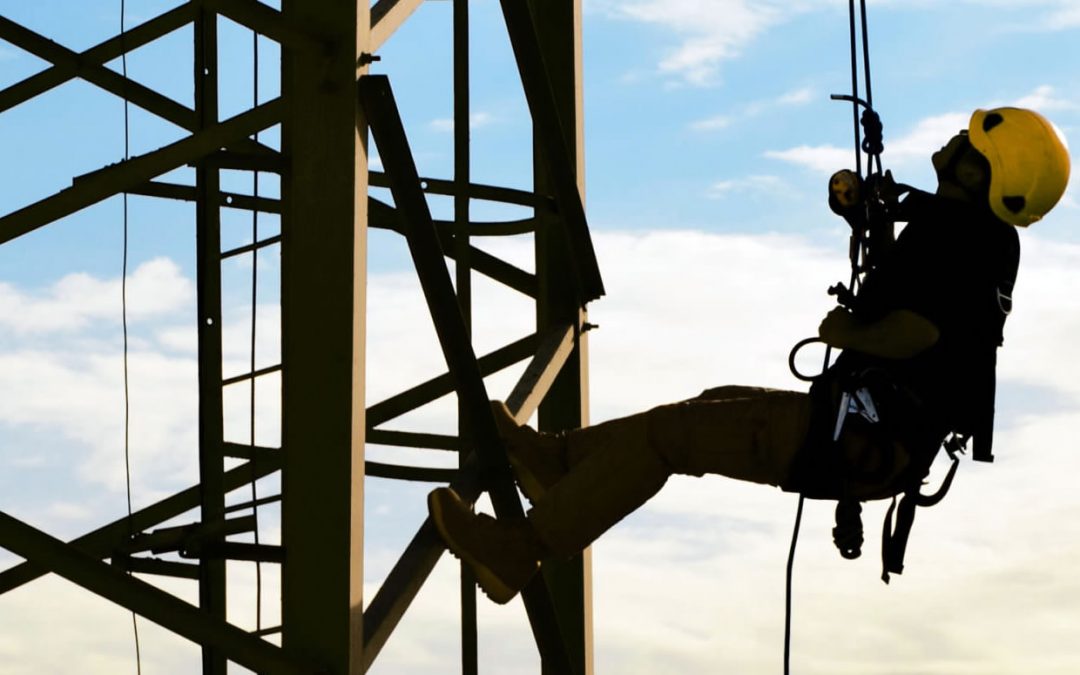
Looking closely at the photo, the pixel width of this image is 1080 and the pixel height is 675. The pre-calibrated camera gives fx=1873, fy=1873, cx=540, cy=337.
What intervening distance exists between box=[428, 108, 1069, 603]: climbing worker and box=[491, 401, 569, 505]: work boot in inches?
25.0

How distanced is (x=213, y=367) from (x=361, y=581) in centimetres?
387

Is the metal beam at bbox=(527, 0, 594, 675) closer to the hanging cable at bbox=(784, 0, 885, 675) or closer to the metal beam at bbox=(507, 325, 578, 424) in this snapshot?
the metal beam at bbox=(507, 325, 578, 424)

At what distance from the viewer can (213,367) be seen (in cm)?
1109

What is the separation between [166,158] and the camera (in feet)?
26.3

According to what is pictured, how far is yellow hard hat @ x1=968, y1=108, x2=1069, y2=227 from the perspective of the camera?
7.83 meters

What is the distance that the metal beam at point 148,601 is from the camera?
7359mm

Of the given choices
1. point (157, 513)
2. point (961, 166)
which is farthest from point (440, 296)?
point (157, 513)

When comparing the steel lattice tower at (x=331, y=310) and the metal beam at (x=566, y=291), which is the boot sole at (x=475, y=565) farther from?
the metal beam at (x=566, y=291)

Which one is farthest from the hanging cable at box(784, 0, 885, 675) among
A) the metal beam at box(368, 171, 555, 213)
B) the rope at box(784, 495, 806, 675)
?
the metal beam at box(368, 171, 555, 213)

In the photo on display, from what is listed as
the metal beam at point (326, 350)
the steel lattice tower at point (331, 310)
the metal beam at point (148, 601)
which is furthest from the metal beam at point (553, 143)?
the metal beam at point (148, 601)

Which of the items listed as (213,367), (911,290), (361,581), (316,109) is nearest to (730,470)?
(911,290)

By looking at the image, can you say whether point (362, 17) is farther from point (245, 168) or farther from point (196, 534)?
point (196, 534)

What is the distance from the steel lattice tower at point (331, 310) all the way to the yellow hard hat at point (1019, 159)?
2356mm

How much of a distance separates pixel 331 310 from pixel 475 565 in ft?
4.40
